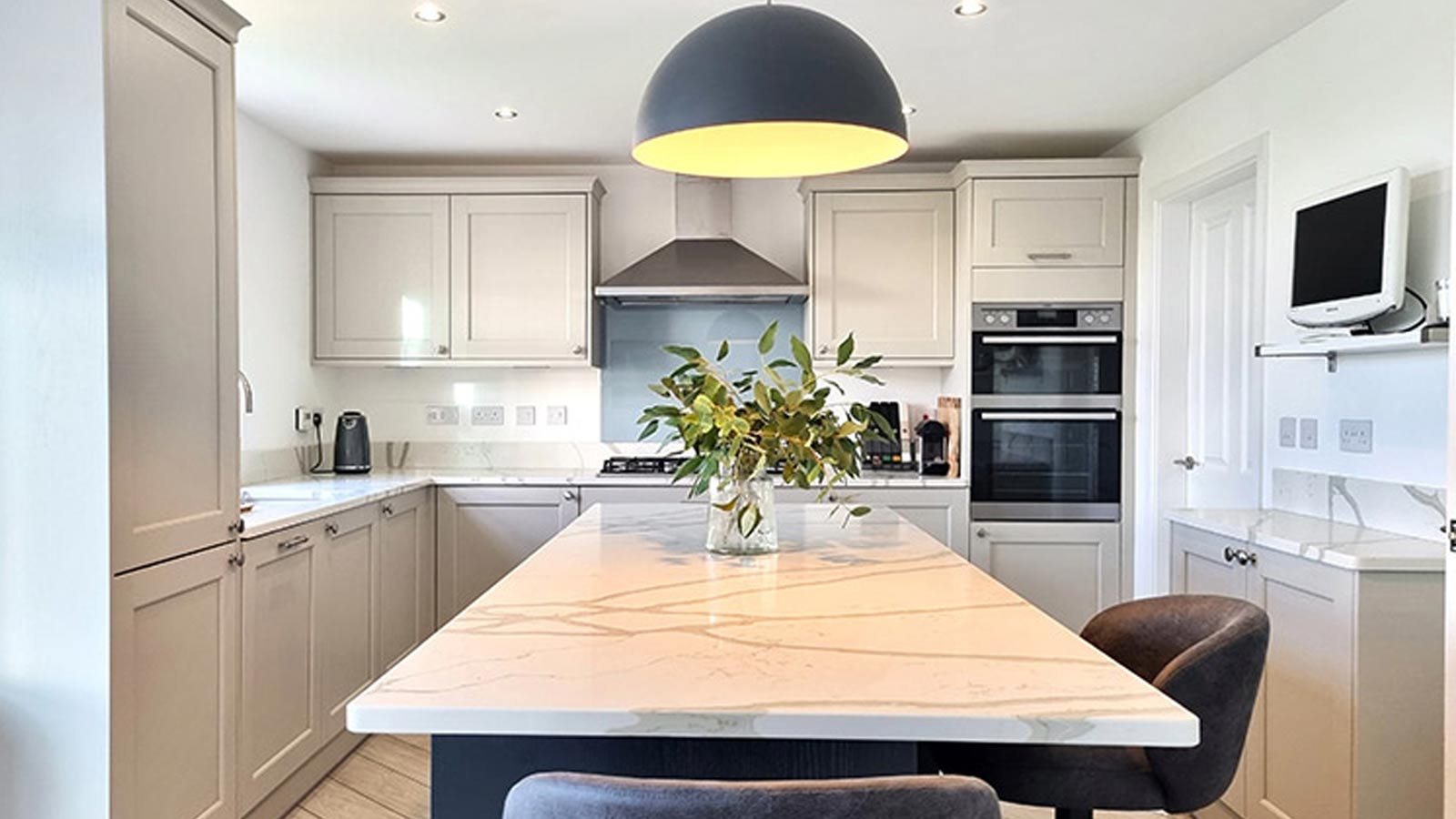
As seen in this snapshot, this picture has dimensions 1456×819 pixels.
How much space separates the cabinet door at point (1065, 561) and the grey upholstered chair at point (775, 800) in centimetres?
337

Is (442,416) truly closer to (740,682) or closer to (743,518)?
(743,518)

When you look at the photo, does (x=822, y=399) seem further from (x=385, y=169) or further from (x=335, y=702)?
(x=385, y=169)

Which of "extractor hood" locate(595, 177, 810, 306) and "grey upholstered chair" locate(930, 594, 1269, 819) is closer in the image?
"grey upholstered chair" locate(930, 594, 1269, 819)

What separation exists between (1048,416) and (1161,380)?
1.55 ft

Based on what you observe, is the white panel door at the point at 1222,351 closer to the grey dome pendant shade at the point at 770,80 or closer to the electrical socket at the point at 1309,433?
the electrical socket at the point at 1309,433

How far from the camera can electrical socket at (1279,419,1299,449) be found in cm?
284

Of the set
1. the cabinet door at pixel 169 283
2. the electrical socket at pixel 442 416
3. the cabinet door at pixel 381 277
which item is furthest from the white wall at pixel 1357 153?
the electrical socket at pixel 442 416

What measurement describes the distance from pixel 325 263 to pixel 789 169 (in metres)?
2.90

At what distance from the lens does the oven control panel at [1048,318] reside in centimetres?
404

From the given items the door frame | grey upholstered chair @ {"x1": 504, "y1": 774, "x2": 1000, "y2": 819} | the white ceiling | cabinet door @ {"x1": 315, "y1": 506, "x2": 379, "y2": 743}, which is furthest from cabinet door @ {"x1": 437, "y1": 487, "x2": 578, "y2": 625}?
grey upholstered chair @ {"x1": 504, "y1": 774, "x2": 1000, "y2": 819}

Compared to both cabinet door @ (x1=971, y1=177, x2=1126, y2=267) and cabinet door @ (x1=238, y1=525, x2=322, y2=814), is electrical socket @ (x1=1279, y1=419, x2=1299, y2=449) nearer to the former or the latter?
cabinet door @ (x1=971, y1=177, x2=1126, y2=267)

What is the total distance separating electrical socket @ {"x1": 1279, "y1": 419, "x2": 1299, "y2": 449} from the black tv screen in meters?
0.43

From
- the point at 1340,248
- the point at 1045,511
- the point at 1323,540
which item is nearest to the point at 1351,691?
the point at 1323,540

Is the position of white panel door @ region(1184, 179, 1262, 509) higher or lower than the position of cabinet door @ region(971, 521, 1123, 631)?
higher
